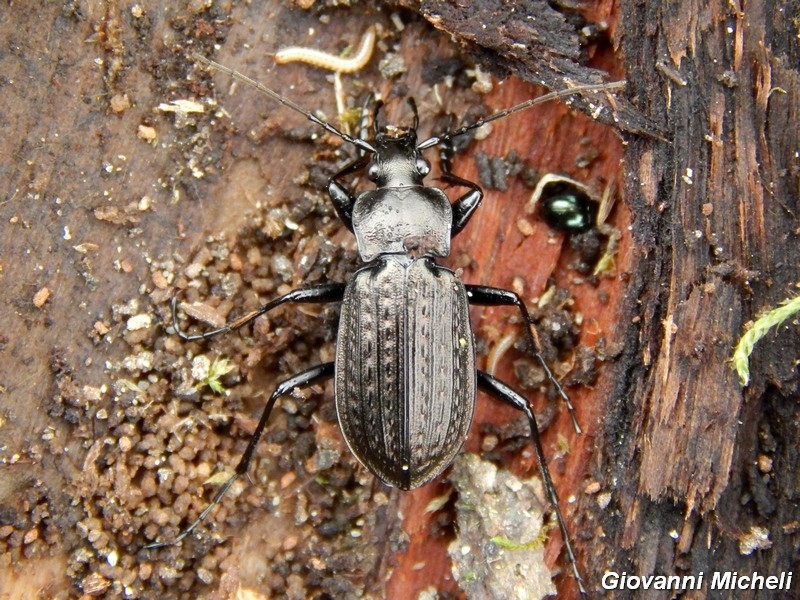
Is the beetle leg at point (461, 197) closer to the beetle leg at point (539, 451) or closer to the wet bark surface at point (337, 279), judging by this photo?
the wet bark surface at point (337, 279)

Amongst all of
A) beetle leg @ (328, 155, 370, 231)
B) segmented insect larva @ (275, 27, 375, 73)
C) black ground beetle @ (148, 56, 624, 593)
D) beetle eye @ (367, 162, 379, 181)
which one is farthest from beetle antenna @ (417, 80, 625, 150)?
segmented insect larva @ (275, 27, 375, 73)

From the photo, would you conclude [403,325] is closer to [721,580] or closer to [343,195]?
[343,195]

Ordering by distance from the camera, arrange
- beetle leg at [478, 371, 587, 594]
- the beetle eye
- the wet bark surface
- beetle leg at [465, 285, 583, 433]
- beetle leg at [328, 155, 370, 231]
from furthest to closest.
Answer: the beetle eye < beetle leg at [328, 155, 370, 231] < beetle leg at [465, 285, 583, 433] < beetle leg at [478, 371, 587, 594] < the wet bark surface

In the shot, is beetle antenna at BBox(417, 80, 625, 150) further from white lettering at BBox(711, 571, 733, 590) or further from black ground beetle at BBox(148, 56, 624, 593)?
white lettering at BBox(711, 571, 733, 590)

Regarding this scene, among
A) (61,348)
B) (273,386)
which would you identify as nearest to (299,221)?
(273,386)

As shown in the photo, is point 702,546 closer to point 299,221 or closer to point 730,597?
point 730,597

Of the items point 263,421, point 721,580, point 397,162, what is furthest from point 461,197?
point 721,580
